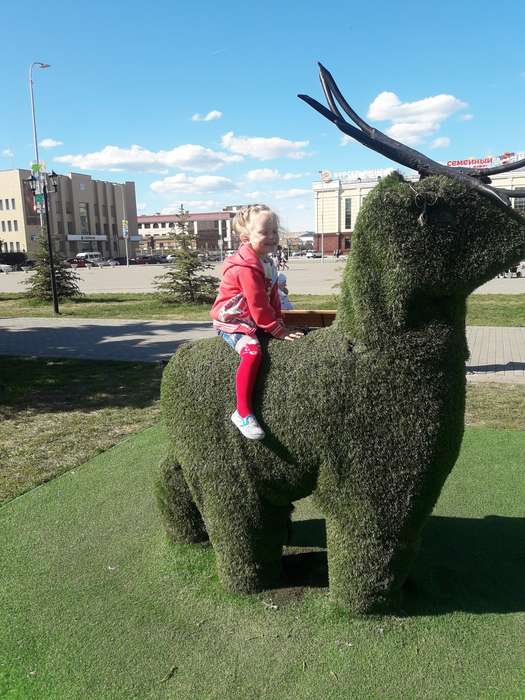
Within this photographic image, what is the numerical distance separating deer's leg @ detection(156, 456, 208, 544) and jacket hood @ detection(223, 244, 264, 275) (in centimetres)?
136

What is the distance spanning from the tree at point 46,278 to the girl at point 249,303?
1811 cm

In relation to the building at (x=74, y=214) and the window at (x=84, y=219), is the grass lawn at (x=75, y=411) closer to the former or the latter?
the building at (x=74, y=214)

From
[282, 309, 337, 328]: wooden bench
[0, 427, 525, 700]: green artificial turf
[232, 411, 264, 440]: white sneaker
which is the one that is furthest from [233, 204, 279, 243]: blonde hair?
[282, 309, 337, 328]: wooden bench

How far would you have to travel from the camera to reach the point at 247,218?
285 cm

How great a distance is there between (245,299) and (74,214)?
256 ft

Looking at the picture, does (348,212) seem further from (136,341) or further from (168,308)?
(136,341)

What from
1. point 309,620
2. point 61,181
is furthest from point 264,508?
point 61,181

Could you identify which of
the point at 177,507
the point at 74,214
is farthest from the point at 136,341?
the point at 74,214

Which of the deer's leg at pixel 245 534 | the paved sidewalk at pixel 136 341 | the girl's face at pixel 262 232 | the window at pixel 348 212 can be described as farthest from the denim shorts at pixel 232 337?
the window at pixel 348 212

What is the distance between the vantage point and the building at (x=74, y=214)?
221 ft

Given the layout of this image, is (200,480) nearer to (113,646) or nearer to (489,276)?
(113,646)

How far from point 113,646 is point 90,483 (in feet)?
7.27

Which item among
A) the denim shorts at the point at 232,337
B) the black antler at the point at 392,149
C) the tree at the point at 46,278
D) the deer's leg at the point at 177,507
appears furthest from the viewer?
the tree at the point at 46,278

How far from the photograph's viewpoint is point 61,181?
231 ft
